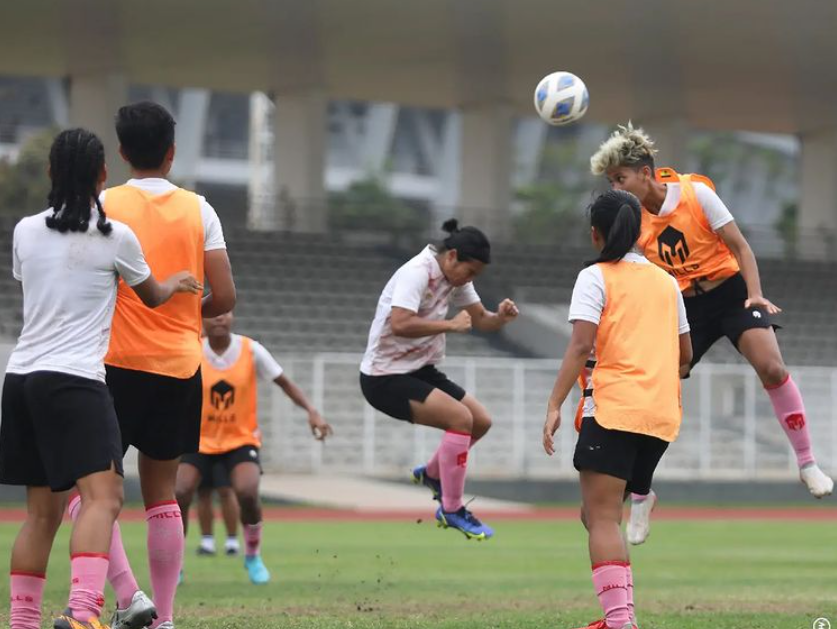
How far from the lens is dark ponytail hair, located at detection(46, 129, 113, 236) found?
6.91 meters

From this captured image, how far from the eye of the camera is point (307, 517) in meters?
22.6

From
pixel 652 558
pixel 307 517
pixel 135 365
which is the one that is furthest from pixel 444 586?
pixel 307 517

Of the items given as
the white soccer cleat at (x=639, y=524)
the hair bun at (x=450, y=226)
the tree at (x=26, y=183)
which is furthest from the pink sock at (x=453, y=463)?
the tree at (x=26, y=183)

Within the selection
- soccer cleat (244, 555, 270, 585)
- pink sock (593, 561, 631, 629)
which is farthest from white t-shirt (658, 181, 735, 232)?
soccer cleat (244, 555, 270, 585)

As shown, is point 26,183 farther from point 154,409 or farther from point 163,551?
point 154,409

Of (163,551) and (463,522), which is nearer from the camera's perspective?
(163,551)

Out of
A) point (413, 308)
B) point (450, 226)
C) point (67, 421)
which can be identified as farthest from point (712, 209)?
point (67, 421)

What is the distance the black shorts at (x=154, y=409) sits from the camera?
752 cm

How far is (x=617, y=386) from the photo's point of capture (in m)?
7.52

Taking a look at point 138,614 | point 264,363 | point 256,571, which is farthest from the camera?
point 264,363

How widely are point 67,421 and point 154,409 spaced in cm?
82

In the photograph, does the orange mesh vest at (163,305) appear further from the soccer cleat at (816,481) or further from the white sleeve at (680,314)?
the soccer cleat at (816,481)

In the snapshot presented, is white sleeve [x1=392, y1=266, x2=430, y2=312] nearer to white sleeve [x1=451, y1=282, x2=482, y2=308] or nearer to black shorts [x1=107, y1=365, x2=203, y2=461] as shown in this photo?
white sleeve [x1=451, y1=282, x2=482, y2=308]

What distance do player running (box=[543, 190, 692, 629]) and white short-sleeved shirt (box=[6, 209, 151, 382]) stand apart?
6.77ft
